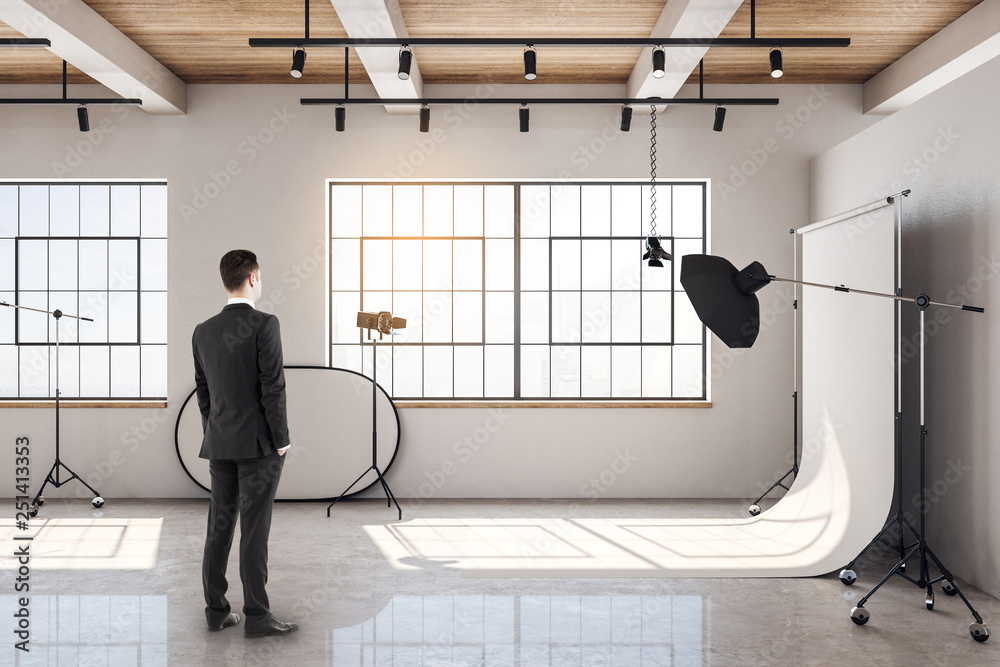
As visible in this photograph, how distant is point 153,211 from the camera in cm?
569

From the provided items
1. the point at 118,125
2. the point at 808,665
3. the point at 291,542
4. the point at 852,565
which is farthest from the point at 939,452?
the point at 118,125

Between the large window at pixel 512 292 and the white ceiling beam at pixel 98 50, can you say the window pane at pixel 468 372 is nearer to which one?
the large window at pixel 512 292

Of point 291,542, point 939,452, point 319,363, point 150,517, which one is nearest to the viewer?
point 939,452

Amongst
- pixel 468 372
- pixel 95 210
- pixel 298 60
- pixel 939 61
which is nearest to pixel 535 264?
pixel 468 372

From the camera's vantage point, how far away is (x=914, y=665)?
2.69 m

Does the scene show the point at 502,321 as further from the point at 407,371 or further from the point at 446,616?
the point at 446,616

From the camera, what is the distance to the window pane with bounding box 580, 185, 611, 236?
18.8 feet

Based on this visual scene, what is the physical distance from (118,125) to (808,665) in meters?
5.96

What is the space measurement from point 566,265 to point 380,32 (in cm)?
240

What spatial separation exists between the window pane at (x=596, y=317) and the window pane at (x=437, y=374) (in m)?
1.17

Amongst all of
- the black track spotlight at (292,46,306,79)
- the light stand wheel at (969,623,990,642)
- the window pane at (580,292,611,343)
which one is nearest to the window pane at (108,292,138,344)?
the black track spotlight at (292,46,306,79)

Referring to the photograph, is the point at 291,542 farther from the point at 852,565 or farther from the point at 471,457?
the point at 852,565

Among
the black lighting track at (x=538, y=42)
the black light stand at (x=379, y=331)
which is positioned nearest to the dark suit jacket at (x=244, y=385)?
the black lighting track at (x=538, y=42)

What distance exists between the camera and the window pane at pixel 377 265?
18.6ft
